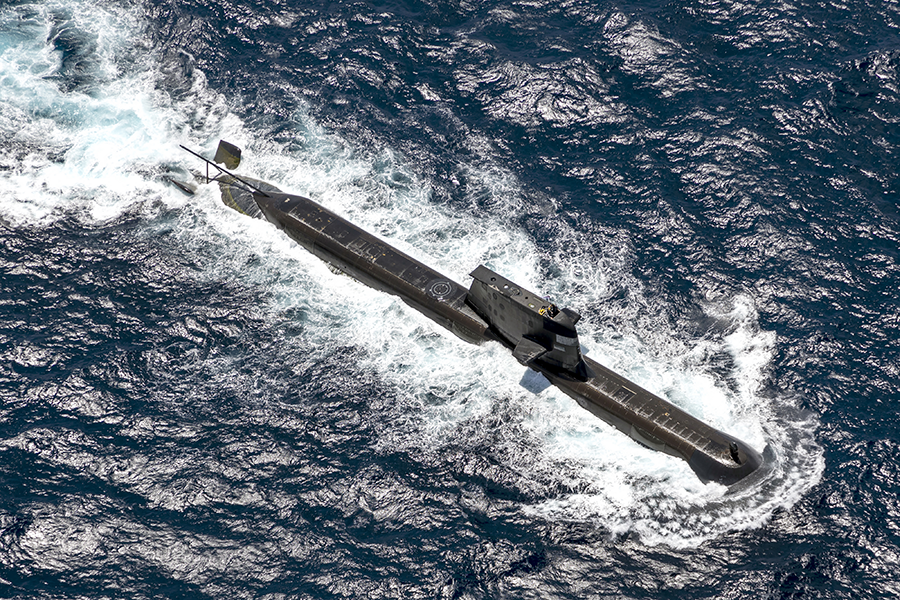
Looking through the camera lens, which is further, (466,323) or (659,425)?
(466,323)

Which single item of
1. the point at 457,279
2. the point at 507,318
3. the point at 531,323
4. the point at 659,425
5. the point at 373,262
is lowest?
the point at 659,425

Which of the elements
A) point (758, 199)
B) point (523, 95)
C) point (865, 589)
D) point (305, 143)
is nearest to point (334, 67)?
point (305, 143)

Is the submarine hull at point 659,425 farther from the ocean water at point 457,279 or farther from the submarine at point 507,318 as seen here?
the ocean water at point 457,279

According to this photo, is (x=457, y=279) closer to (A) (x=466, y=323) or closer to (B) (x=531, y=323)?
(A) (x=466, y=323)

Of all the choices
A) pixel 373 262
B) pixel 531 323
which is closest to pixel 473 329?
pixel 531 323

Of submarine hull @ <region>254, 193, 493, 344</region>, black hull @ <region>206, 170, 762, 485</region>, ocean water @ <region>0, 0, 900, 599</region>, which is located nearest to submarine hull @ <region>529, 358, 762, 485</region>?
black hull @ <region>206, 170, 762, 485</region>

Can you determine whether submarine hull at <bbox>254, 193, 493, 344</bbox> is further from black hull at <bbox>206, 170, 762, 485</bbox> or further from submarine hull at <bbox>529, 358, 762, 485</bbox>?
submarine hull at <bbox>529, 358, 762, 485</bbox>
